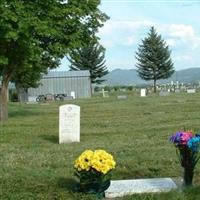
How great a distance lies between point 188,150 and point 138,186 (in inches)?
38.0

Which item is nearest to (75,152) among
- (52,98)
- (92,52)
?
(52,98)

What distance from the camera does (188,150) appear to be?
869 centimetres

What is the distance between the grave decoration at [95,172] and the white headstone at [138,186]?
22 centimetres

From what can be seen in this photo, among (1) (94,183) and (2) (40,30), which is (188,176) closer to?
(1) (94,183)

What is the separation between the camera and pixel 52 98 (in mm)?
68562

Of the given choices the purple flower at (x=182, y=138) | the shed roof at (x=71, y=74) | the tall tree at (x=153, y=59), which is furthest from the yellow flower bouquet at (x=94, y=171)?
the tall tree at (x=153, y=59)

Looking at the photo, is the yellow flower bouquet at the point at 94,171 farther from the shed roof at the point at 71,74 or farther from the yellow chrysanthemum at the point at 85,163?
the shed roof at the point at 71,74

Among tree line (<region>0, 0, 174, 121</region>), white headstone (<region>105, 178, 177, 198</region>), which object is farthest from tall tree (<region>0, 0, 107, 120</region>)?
white headstone (<region>105, 178, 177, 198</region>)

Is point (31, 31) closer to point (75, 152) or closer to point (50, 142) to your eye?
point (50, 142)

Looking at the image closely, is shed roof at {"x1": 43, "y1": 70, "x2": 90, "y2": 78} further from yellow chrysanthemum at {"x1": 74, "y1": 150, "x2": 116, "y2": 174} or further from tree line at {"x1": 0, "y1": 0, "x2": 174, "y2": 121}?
yellow chrysanthemum at {"x1": 74, "y1": 150, "x2": 116, "y2": 174}

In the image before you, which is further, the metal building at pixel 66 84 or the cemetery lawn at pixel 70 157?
the metal building at pixel 66 84

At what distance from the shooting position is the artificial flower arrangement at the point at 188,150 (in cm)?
862

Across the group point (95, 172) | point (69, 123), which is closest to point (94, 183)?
point (95, 172)

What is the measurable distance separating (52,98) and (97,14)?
43.0 meters
